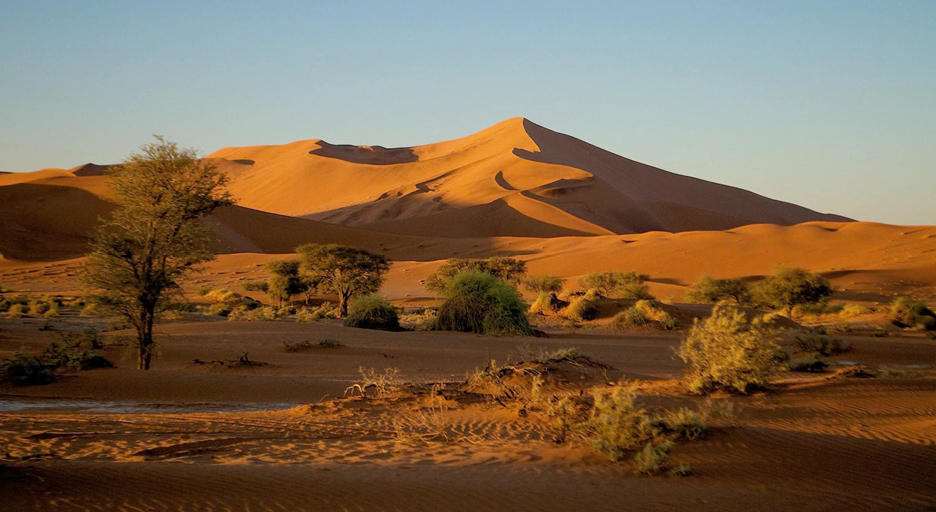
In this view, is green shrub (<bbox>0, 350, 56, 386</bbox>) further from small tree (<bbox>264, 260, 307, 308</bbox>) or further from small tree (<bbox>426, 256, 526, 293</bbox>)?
small tree (<bbox>426, 256, 526, 293</bbox>)

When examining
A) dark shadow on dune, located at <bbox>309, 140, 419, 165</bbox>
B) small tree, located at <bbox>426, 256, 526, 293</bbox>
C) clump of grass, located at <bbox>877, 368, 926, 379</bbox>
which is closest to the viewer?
clump of grass, located at <bbox>877, 368, 926, 379</bbox>

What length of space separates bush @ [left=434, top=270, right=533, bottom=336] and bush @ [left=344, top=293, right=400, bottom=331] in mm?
1528

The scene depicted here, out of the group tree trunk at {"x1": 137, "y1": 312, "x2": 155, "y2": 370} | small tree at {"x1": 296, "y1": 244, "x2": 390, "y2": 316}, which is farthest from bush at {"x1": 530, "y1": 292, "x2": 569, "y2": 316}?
A: tree trunk at {"x1": 137, "y1": 312, "x2": 155, "y2": 370}

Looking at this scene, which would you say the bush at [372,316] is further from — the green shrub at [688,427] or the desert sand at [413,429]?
the green shrub at [688,427]

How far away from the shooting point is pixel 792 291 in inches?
1133

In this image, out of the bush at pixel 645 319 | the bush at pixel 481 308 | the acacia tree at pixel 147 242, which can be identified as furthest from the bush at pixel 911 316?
the acacia tree at pixel 147 242

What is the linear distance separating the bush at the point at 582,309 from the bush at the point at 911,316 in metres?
10.8

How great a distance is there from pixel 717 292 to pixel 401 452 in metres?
27.4

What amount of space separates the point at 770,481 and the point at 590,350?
11891 mm

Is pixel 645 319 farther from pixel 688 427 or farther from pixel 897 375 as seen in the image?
pixel 688 427

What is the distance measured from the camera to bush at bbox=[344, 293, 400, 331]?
22233 millimetres

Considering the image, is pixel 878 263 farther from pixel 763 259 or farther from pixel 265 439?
pixel 265 439

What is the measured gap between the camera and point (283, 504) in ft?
16.7

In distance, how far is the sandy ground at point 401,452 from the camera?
17.3 ft
